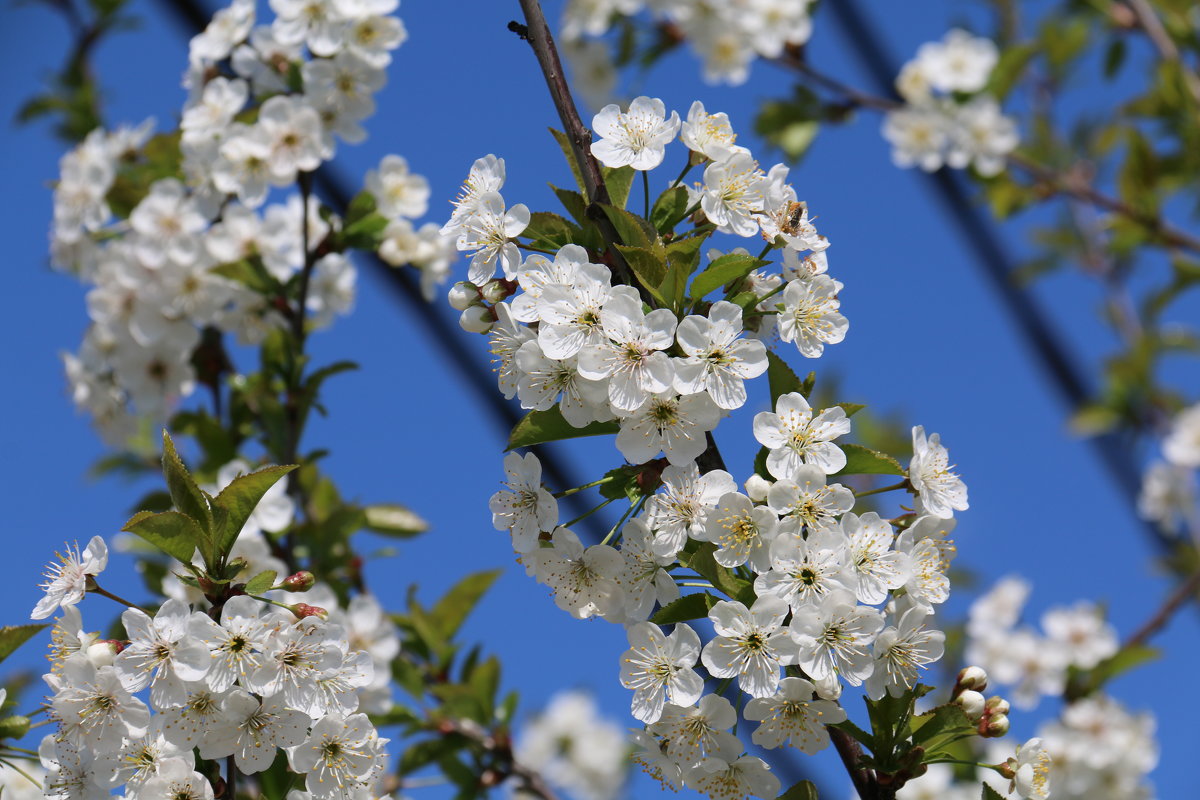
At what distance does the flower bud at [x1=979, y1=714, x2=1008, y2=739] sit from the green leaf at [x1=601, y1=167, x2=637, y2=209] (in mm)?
1062

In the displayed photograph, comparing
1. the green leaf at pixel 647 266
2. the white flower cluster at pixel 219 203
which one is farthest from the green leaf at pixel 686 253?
the white flower cluster at pixel 219 203

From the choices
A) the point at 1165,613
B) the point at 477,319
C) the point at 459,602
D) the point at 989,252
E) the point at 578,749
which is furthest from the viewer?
the point at 578,749

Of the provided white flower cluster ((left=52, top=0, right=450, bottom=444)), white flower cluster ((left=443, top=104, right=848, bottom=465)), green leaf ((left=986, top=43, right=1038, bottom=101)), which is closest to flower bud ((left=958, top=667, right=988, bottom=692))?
white flower cluster ((left=443, top=104, right=848, bottom=465))

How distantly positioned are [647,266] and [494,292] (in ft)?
0.90

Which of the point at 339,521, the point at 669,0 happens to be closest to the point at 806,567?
the point at 339,521

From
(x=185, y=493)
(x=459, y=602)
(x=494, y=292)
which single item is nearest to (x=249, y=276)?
(x=459, y=602)

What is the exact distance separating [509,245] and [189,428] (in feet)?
6.66

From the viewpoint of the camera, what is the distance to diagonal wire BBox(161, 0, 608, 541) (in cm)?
211

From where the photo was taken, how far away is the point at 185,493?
1750 millimetres

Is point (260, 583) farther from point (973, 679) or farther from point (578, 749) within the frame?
point (578, 749)

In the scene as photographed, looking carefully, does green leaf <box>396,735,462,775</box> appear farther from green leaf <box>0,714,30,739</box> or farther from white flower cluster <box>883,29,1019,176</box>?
white flower cluster <box>883,29,1019,176</box>

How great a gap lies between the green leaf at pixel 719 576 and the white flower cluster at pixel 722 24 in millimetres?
3865

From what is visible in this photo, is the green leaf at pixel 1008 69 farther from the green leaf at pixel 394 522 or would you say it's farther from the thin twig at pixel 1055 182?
the green leaf at pixel 394 522

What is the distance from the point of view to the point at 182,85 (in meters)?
3.28
